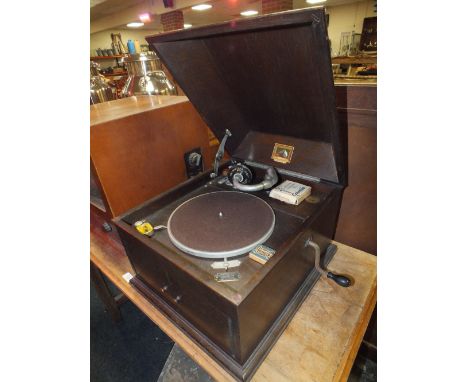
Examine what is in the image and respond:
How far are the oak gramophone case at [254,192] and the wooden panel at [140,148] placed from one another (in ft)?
0.78

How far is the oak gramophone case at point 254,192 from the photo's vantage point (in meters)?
0.64

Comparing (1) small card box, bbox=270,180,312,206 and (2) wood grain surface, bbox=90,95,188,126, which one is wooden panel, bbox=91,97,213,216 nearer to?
(2) wood grain surface, bbox=90,95,188,126

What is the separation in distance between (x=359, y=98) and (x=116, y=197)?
1.03 m

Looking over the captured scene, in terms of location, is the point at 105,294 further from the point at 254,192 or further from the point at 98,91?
the point at 98,91

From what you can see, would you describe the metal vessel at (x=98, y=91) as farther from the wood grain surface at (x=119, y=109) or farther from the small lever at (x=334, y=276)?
the small lever at (x=334, y=276)

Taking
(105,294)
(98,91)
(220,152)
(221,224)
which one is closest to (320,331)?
(221,224)

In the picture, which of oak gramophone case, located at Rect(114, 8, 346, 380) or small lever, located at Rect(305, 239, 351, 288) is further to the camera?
small lever, located at Rect(305, 239, 351, 288)

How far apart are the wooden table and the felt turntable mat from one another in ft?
1.01

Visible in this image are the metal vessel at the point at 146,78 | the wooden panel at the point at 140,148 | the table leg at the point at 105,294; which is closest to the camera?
the wooden panel at the point at 140,148

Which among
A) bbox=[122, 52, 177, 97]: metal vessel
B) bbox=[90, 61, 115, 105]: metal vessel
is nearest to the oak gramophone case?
bbox=[122, 52, 177, 97]: metal vessel

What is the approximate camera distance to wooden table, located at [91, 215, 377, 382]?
0.72 metres

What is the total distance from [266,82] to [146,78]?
1.21 meters

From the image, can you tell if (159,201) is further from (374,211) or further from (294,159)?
(374,211)

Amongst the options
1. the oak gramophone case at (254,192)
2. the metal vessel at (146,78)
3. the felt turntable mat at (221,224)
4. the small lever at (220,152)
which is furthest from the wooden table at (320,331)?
the metal vessel at (146,78)
